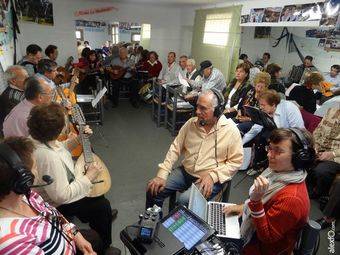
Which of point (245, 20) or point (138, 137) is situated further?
point (245, 20)

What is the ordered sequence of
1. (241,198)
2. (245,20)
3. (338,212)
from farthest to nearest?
(245,20) < (241,198) < (338,212)

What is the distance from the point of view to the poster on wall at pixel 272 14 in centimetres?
437

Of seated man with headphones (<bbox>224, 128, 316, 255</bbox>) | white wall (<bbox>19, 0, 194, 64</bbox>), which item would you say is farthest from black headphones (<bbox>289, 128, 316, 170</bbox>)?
white wall (<bbox>19, 0, 194, 64</bbox>)

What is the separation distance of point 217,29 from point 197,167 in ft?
16.9

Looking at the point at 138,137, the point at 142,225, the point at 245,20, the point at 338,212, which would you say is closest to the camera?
the point at 142,225

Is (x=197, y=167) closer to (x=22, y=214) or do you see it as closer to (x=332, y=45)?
(x=22, y=214)

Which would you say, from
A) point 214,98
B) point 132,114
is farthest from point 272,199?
point 132,114

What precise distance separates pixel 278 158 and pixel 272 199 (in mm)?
231

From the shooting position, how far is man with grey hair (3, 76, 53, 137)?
7.27ft

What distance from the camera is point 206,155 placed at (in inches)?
83.0

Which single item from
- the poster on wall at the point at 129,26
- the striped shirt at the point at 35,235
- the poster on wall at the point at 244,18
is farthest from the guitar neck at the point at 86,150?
the poster on wall at the point at 129,26

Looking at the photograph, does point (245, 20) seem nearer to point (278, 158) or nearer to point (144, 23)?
point (144, 23)

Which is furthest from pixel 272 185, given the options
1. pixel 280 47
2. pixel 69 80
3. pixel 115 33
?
pixel 115 33

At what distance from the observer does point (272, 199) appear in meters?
1.40
